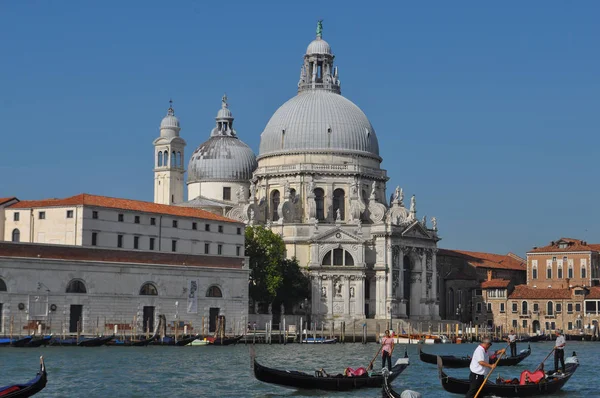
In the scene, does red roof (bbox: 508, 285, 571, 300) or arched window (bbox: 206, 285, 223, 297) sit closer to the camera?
arched window (bbox: 206, 285, 223, 297)

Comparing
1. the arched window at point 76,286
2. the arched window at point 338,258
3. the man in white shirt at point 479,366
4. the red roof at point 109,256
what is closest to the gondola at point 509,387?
the man in white shirt at point 479,366

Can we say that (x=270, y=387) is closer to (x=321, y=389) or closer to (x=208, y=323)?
(x=321, y=389)

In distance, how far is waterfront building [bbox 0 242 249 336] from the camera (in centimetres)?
5391

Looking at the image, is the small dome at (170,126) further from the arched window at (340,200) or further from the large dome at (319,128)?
the arched window at (340,200)

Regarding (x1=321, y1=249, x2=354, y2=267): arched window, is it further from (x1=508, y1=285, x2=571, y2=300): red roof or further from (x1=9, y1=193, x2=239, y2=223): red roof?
(x1=9, y1=193, x2=239, y2=223): red roof

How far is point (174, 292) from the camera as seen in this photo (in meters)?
60.4

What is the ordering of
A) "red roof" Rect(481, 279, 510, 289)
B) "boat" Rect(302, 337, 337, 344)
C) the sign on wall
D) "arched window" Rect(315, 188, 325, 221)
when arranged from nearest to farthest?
the sign on wall < "boat" Rect(302, 337, 337, 344) < "arched window" Rect(315, 188, 325, 221) < "red roof" Rect(481, 279, 510, 289)

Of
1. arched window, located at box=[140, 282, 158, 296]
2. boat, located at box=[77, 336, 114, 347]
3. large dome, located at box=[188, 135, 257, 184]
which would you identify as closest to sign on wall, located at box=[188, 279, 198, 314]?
arched window, located at box=[140, 282, 158, 296]

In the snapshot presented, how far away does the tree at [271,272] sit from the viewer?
7269 cm

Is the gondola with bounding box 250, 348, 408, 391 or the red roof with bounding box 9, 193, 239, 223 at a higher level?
the red roof with bounding box 9, 193, 239, 223

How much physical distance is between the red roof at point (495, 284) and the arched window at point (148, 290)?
37.4 meters

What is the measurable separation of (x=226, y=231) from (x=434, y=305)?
2294 centimetres

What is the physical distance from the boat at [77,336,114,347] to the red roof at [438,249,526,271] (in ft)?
146

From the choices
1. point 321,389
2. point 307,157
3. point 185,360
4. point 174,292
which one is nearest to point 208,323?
point 174,292
